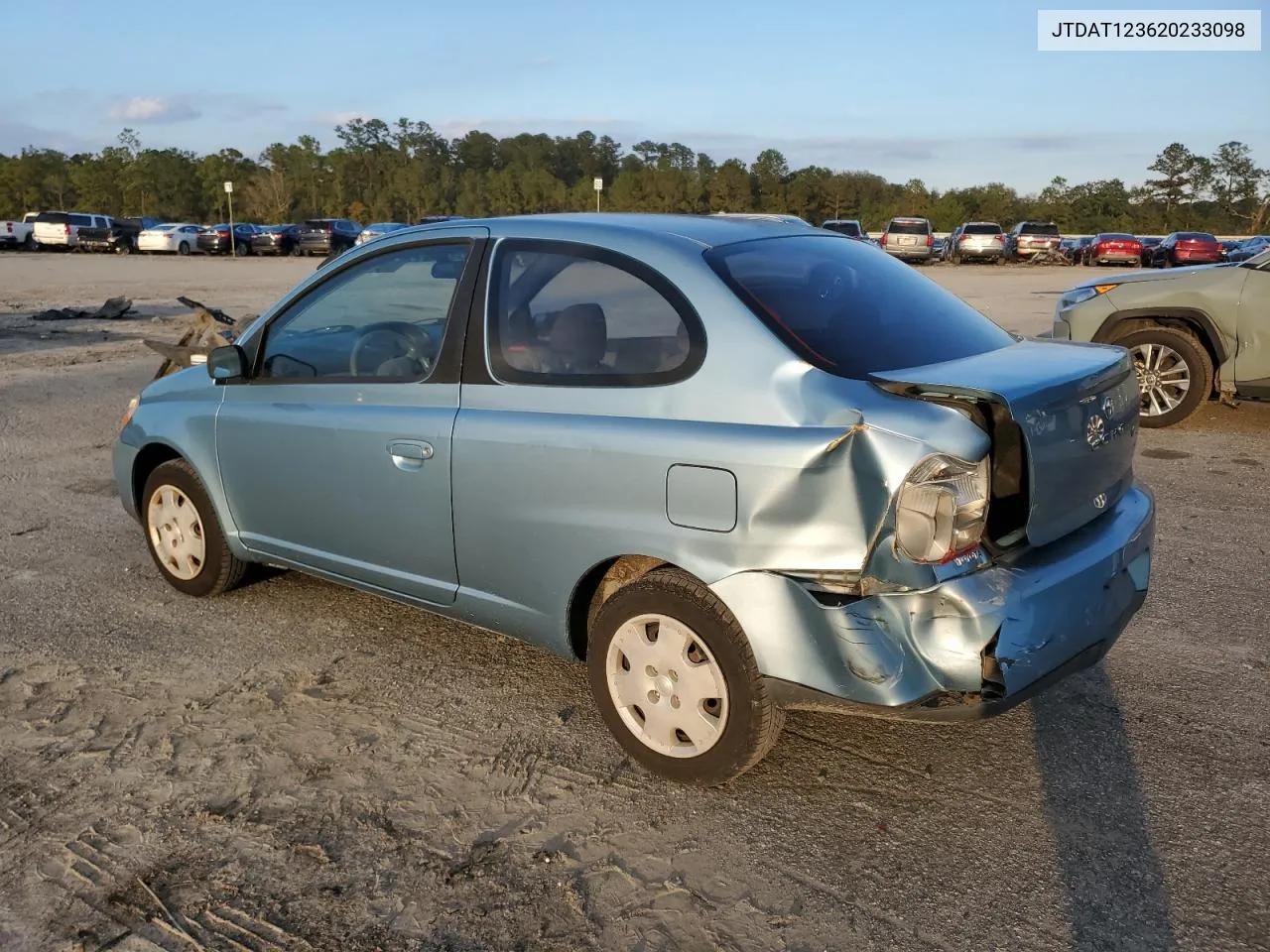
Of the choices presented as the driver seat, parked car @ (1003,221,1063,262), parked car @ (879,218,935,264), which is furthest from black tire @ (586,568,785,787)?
parked car @ (1003,221,1063,262)

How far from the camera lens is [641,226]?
350 centimetres

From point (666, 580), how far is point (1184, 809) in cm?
167

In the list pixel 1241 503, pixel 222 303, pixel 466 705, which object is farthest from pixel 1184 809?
pixel 222 303

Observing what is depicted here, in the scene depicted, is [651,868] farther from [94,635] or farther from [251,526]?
[94,635]

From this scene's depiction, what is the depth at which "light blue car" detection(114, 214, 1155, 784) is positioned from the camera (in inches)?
111

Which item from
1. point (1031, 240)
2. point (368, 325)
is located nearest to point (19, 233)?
point (1031, 240)

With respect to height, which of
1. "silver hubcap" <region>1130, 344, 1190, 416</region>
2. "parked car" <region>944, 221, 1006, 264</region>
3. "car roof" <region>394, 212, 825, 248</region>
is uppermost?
"parked car" <region>944, 221, 1006, 264</region>

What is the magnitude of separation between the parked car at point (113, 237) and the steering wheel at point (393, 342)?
152 feet

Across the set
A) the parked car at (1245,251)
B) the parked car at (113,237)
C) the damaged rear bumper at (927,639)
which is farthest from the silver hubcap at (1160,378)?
the parked car at (113,237)

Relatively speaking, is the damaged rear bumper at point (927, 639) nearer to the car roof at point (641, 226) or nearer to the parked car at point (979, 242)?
the car roof at point (641, 226)

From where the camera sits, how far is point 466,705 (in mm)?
3840

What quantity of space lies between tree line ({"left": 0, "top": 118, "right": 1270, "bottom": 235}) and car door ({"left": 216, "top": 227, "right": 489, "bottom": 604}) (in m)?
69.2

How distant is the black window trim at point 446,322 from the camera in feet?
12.2

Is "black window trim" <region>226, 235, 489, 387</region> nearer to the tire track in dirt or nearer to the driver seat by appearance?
the driver seat
